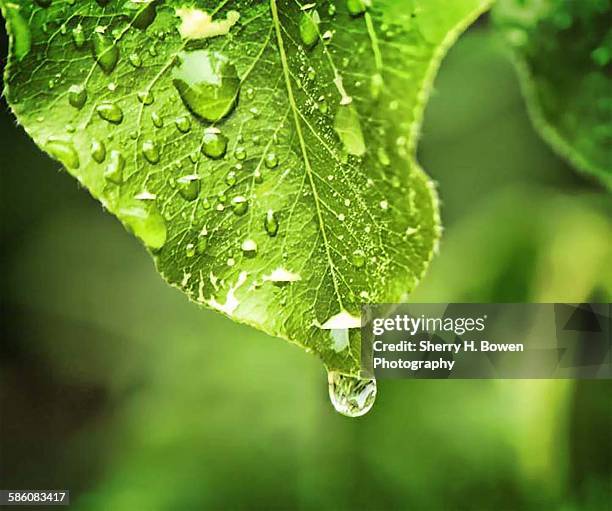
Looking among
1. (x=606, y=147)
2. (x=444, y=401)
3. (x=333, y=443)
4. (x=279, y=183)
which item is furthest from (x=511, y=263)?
(x=279, y=183)

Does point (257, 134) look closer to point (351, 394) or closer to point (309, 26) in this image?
point (309, 26)

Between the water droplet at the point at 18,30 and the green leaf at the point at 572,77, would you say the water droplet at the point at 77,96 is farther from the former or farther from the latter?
the green leaf at the point at 572,77

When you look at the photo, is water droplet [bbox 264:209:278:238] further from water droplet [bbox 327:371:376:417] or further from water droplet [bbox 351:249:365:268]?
water droplet [bbox 327:371:376:417]

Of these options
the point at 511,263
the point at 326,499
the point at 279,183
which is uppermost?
the point at 511,263

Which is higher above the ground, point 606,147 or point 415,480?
point 606,147

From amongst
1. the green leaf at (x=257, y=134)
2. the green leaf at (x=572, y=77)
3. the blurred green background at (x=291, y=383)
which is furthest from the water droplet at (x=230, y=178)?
the blurred green background at (x=291, y=383)

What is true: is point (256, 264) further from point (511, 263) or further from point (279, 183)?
point (511, 263)
